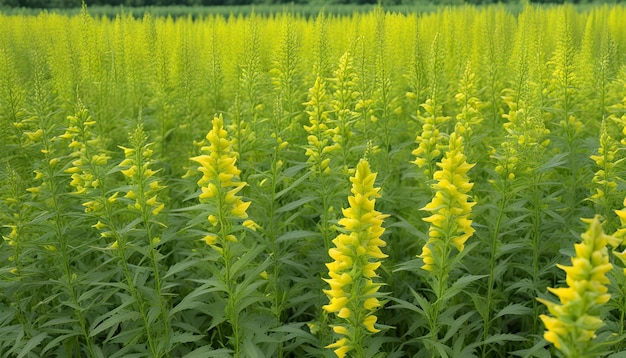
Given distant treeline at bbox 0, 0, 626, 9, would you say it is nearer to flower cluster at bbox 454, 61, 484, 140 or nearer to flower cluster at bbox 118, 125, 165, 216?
flower cluster at bbox 454, 61, 484, 140

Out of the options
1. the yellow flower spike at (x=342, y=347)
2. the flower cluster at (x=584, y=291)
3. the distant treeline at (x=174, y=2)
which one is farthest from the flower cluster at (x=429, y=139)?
the distant treeline at (x=174, y=2)

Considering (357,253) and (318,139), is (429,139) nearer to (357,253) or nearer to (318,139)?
(318,139)

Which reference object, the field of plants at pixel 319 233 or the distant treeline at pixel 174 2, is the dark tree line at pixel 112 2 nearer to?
the distant treeline at pixel 174 2

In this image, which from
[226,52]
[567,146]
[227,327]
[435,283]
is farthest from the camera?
[226,52]

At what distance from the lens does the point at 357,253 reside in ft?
6.64

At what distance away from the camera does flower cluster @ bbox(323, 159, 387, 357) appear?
201cm

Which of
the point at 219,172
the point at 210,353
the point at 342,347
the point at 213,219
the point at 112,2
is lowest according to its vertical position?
the point at 210,353

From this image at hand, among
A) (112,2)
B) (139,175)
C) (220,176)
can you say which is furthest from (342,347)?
(112,2)

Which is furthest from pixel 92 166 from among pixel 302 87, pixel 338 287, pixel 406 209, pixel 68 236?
pixel 302 87

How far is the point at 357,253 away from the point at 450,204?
0.46m

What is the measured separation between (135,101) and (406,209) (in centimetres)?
316

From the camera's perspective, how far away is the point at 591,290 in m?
1.45

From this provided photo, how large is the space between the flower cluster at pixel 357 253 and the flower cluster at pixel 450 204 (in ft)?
0.97

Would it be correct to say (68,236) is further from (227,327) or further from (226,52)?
(226,52)
